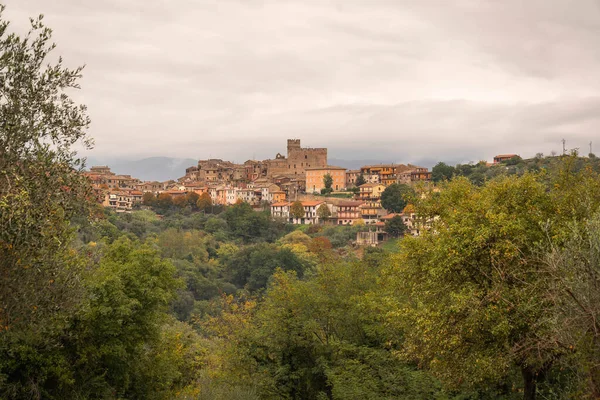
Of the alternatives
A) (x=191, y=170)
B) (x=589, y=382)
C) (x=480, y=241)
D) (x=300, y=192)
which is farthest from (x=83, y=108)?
(x=191, y=170)

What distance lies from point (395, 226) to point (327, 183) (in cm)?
3903

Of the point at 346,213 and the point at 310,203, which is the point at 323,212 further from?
the point at 310,203

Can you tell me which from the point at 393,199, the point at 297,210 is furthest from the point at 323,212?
the point at 393,199

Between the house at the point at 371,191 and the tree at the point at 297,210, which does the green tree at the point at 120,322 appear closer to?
the tree at the point at 297,210

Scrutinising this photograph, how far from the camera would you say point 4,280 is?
9617 millimetres

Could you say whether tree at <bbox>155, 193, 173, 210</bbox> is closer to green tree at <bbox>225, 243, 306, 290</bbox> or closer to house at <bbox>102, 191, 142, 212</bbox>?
house at <bbox>102, 191, 142, 212</bbox>

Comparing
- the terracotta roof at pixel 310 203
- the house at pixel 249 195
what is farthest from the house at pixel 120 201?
the terracotta roof at pixel 310 203

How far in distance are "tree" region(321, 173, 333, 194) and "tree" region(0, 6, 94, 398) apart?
341 feet

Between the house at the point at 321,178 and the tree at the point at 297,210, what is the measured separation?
20.0 metres

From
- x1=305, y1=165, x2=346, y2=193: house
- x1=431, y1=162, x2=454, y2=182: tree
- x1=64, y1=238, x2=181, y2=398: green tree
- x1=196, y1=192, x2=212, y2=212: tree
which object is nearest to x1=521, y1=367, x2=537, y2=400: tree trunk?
x1=64, y1=238, x2=181, y2=398: green tree

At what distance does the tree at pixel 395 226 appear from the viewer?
79.9 m

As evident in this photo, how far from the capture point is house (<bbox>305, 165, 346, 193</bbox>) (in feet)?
395

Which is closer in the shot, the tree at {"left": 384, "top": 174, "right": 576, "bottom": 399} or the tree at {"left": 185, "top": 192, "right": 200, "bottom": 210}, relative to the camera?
the tree at {"left": 384, "top": 174, "right": 576, "bottom": 399}

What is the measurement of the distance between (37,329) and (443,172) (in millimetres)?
95286
